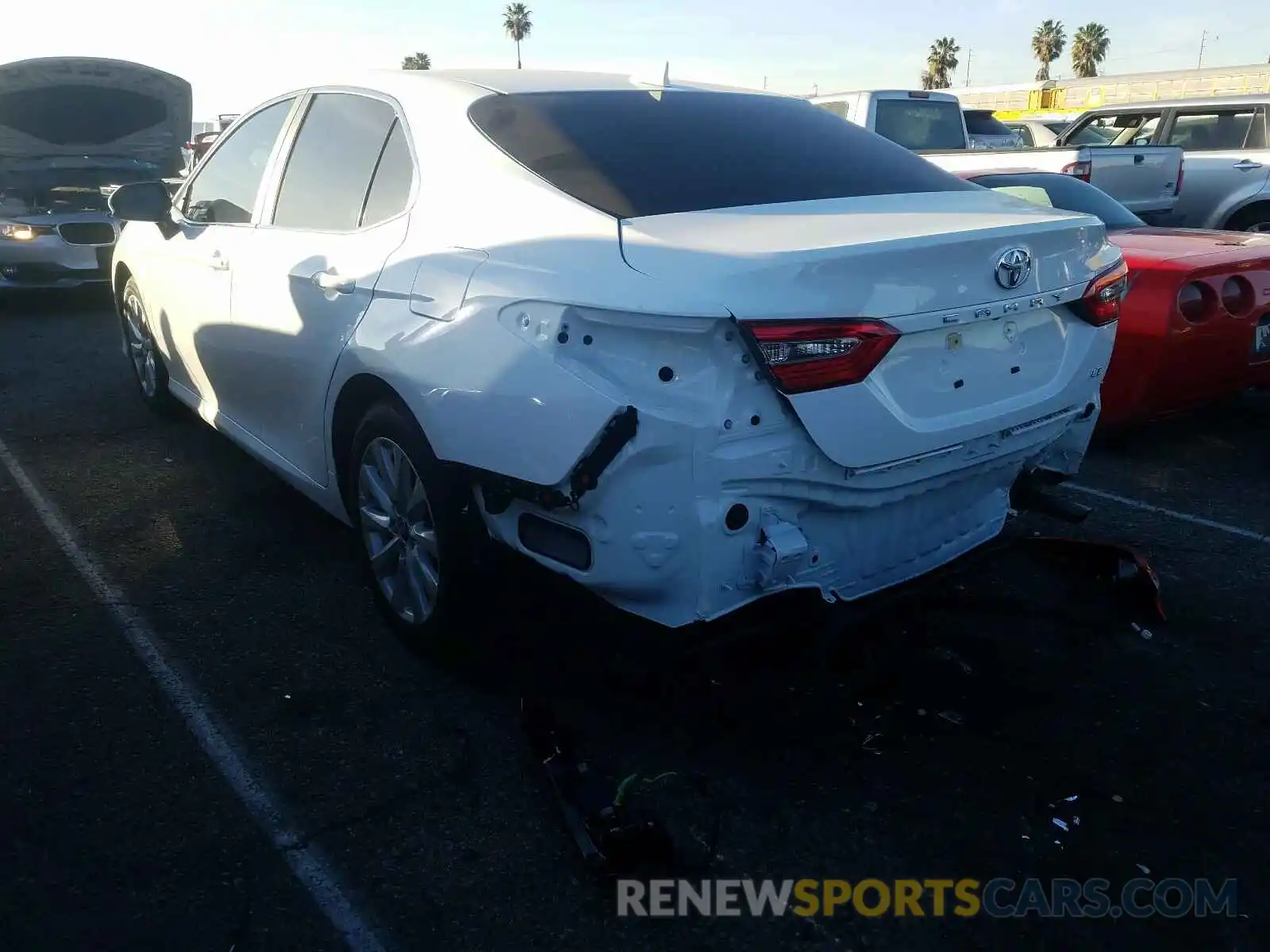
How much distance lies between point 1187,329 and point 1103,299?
236 centimetres

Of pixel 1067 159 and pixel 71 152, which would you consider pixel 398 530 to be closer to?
pixel 1067 159

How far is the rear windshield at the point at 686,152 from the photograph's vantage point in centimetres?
285

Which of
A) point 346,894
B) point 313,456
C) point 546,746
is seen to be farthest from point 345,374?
point 346,894

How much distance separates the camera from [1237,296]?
5207 millimetres

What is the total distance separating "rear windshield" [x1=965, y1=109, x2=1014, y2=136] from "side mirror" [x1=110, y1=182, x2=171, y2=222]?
1255 cm

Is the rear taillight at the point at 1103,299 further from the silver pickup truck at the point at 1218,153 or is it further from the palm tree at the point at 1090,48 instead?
the palm tree at the point at 1090,48

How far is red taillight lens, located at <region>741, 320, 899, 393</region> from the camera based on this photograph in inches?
91.8

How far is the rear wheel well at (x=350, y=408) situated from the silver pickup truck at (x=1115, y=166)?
21.7 feet

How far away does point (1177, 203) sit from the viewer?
10.6 meters

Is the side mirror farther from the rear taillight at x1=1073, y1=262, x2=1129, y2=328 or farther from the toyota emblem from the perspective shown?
the rear taillight at x1=1073, y1=262, x2=1129, y2=328

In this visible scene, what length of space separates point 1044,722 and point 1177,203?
928cm

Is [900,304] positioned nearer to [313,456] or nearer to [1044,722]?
[1044,722]

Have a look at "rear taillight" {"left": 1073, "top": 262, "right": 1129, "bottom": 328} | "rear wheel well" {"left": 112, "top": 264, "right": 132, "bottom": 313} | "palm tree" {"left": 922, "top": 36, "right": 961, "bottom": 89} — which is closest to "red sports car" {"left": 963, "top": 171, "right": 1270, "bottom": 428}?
"rear taillight" {"left": 1073, "top": 262, "right": 1129, "bottom": 328}

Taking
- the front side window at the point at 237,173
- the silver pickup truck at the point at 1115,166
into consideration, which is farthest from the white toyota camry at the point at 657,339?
the silver pickup truck at the point at 1115,166
